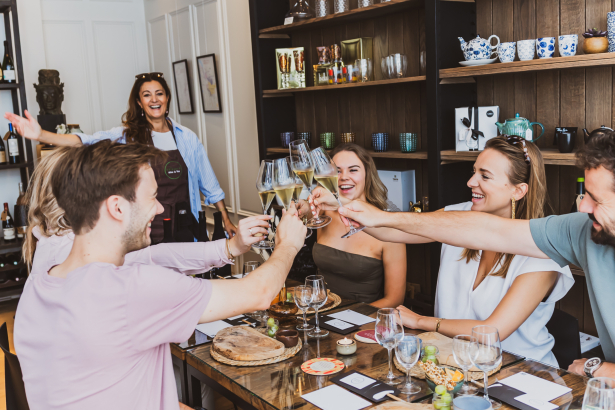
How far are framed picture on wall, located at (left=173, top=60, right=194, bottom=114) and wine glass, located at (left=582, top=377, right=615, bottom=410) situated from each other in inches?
192

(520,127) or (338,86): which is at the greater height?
(338,86)

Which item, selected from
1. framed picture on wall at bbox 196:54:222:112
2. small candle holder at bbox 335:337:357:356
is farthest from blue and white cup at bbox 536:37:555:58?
framed picture on wall at bbox 196:54:222:112

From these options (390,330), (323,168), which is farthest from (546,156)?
(390,330)

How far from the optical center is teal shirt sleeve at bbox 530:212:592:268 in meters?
1.67

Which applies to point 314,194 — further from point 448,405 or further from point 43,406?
point 43,406

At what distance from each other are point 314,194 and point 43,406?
1.02m

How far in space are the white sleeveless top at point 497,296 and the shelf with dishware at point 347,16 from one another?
1.40 m

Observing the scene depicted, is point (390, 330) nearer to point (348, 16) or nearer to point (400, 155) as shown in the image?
point (400, 155)

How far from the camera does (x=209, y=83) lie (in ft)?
16.7

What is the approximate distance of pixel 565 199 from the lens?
2727 mm

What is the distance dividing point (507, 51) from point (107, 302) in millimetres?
2115

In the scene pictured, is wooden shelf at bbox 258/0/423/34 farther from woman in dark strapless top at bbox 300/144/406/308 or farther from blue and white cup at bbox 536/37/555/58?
woman in dark strapless top at bbox 300/144/406/308

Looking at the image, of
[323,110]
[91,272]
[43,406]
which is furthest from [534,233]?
[323,110]

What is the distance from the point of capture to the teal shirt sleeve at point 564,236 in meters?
1.67
